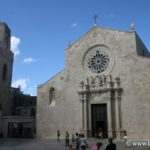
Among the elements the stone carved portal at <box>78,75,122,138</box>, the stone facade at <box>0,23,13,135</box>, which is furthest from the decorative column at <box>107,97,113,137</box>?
the stone facade at <box>0,23,13,135</box>

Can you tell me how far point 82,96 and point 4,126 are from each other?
12593 millimetres

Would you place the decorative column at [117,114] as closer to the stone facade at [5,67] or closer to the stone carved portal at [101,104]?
the stone carved portal at [101,104]

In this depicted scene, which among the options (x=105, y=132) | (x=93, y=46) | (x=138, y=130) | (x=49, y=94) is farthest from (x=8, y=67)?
(x=138, y=130)

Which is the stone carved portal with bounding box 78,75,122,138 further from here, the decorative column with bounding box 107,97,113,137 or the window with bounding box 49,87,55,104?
the window with bounding box 49,87,55,104

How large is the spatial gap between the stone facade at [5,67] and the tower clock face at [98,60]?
14.1m

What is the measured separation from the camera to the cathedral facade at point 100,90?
81.3 feet

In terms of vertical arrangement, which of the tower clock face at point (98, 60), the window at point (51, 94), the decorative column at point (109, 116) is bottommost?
the decorative column at point (109, 116)

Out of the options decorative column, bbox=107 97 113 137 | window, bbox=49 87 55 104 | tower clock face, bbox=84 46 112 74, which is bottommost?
decorative column, bbox=107 97 113 137

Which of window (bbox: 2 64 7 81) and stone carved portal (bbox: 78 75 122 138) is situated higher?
window (bbox: 2 64 7 81)

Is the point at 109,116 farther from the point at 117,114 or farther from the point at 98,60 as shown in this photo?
the point at 98,60

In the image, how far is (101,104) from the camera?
88.3 feet

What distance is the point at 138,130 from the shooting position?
24.1 metres

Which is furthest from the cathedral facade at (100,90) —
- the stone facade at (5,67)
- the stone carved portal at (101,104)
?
the stone facade at (5,67)

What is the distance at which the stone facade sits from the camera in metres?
37.2
